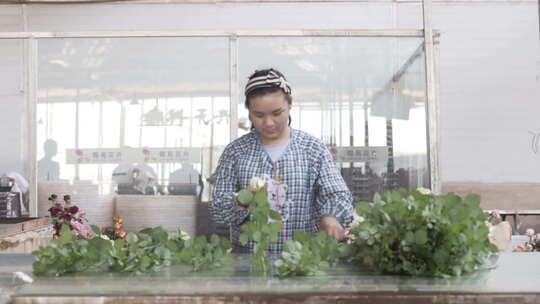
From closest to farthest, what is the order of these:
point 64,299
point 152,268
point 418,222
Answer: point 64,299 → point 418,222 → point 152,268

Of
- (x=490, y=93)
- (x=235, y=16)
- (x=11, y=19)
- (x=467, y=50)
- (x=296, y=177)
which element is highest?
(x=235, y=16)

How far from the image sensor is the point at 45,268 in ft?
4.42

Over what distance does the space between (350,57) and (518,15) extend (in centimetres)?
240

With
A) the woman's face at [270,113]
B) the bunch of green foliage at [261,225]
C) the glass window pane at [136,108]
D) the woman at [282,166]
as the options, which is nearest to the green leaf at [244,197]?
the bunch of green foliage at [261,225]

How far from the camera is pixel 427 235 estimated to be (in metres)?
1.24

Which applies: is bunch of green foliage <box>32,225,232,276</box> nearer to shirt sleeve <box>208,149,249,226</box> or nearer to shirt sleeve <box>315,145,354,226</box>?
shirt sleeve <box>208,149,249,226</box>

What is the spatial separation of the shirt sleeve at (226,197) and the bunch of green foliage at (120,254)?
0.60 metres

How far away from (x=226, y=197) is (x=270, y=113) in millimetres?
380

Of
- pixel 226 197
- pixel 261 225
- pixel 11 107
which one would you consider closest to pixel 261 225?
pixel 261 225

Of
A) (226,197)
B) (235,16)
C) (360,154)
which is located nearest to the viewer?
(226,197)

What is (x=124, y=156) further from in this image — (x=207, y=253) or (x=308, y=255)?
(x=308, y=255)

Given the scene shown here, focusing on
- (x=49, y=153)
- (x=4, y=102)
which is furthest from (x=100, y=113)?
(x=4, y=102)

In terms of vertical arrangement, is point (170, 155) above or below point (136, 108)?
below

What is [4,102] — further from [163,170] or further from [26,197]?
[163,170]
